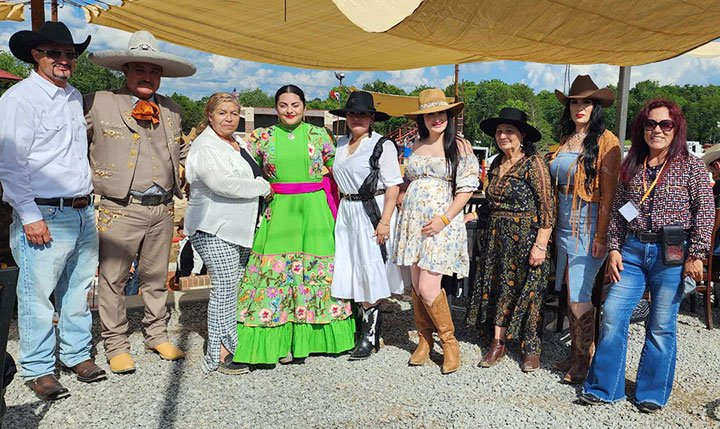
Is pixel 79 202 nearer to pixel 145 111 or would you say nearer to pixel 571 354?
pixel 145 111

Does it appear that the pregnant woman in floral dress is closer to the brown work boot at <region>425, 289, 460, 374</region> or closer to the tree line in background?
the brown work boot at <region>425, 289, 460, 374</region>

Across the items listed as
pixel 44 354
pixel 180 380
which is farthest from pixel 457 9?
pixel 44 354

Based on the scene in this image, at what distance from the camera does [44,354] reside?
302 centimetres

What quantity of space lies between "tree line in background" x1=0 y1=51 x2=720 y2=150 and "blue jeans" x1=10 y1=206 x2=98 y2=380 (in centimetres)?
4681

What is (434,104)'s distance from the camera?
11.1 feet

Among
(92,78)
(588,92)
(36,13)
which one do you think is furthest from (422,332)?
(92,78)

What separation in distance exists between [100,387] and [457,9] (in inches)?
125

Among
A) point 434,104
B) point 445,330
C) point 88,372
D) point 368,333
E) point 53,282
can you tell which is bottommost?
point 88,372

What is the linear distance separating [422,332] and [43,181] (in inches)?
103

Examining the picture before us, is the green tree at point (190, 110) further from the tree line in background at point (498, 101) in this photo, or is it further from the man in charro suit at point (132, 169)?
the man in charro suit at point (132, 169)

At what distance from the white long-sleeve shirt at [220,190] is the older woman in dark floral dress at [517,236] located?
1606mm

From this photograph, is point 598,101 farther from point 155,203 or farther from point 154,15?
point 154,15

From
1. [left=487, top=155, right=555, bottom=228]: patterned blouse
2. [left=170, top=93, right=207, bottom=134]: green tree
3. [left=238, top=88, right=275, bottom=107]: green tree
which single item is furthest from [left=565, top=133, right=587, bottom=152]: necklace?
[left=238, top=88, right=275, bottom=107]: green tree

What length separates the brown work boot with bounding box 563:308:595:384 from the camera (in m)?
3.34
